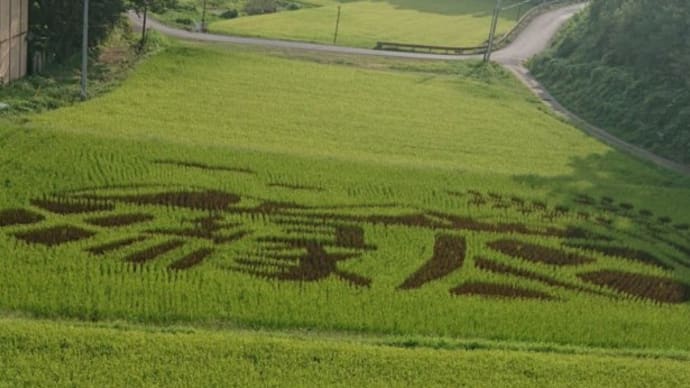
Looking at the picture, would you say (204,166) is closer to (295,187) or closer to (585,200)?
(295,187)

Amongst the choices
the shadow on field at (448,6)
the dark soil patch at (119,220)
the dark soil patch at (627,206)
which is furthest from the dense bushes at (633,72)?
the dark soil patch at (119,220)

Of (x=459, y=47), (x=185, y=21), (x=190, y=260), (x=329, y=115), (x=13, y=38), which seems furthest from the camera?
(x=459, y=47)

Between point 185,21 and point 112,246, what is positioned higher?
point 185,21

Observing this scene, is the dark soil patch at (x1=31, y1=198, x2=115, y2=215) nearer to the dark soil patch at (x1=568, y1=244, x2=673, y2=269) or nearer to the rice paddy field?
the rice paddy field

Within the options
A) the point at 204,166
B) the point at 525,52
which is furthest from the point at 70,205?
the point at 525,52

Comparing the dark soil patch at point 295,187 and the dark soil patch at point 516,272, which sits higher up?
the dark soil patch at point 295,187

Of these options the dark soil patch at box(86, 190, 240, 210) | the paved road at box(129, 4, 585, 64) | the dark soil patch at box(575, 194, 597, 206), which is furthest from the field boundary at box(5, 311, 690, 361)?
the paved road at box(129, 4, 585, 64)

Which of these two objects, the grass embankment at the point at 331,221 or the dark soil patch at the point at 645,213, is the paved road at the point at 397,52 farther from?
the dark soil patch at the point at 645,213
